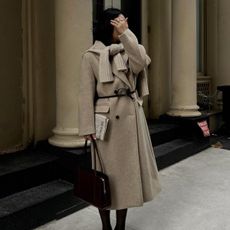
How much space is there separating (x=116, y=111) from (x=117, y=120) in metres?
0.07

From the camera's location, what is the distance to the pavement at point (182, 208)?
11.5 ft

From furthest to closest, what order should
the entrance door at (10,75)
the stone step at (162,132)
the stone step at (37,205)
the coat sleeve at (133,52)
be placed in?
the stone step at (162,132)
the entrance door at (10,75)
the stone step at (37,205)
the coat sleeve at (133,52)

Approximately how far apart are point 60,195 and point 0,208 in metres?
0.60

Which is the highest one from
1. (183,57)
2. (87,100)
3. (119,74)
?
(183,57)

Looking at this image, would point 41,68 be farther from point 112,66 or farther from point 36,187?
point 112,66

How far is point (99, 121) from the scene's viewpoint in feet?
9.15

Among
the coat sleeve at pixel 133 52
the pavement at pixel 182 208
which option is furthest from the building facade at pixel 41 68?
the coat sleeve at pixel 133 52

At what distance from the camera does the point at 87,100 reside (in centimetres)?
280

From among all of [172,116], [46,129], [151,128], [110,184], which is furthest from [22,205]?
[172,116]

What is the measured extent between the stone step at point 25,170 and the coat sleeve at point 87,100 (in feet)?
4.01

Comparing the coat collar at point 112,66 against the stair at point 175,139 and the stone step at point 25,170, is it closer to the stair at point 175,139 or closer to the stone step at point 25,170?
the stone step at point 25,170

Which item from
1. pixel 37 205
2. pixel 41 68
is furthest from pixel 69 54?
pixel 37 205

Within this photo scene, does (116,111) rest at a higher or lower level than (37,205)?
higher

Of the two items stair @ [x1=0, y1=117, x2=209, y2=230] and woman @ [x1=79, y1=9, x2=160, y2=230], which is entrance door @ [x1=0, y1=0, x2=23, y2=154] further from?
woman @ [x1=79, y1=9, x2=160, y2=230]
